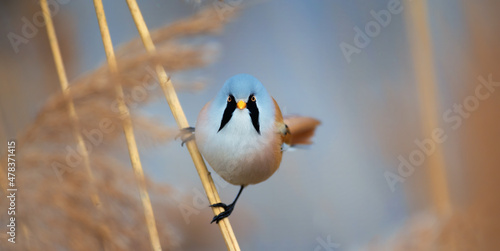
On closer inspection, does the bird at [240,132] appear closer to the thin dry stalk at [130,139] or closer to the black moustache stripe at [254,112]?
the black moustache stripe at [254,112]

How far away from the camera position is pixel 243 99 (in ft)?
3.05

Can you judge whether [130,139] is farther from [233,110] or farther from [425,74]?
[425,74]

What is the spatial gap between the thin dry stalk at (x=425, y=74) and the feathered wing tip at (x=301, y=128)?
1.48ft

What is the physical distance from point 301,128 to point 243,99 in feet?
1.17

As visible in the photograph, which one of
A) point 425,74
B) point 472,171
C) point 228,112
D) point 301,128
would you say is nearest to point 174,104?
point 228,112

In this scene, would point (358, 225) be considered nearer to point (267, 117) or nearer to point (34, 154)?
point (267, 117)

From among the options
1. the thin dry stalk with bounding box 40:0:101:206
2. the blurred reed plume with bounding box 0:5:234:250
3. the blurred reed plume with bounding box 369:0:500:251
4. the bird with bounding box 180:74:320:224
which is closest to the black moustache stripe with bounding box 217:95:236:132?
the bird with bounding box 180:74:320:224

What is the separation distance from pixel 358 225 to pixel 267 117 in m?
0.88

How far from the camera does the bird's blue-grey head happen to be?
3.05ft

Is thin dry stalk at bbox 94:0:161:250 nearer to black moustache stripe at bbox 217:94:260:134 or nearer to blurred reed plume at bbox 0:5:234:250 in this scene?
blurred reed plume at bbox 0:5:234:250

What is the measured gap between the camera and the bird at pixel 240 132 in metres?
A: 0.95

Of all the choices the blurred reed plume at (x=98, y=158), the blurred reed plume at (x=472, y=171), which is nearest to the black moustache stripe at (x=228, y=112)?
the blurred reed plume at (x=98, y=158)

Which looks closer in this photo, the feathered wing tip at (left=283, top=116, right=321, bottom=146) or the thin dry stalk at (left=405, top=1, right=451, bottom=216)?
the feathered wing tip at (left=283, top=116, right=321, bottom=146)

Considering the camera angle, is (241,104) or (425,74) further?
(425,74)
